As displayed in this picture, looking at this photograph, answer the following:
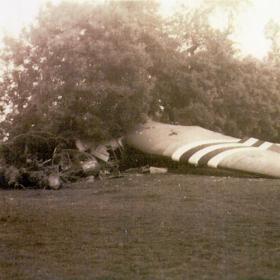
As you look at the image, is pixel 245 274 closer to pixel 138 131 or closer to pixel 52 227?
pixel 52 227

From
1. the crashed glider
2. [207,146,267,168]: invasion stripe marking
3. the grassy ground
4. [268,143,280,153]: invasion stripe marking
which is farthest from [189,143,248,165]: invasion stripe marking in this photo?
the grassy ground

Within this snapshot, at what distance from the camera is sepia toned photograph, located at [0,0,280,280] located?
424cm

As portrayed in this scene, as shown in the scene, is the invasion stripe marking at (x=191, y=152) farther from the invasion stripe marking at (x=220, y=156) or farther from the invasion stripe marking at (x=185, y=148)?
the invasion stripe marking at (x=220, y=156)

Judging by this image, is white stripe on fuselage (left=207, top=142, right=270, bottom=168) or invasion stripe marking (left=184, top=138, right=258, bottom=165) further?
invasion stripe marking (left=184, top=138, right=258, bottom=165)

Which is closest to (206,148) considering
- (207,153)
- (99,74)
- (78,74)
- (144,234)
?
(207,153)

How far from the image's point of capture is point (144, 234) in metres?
4.93

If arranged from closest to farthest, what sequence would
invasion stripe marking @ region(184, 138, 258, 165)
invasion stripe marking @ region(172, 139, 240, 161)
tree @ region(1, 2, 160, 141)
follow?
invasion stripe marking @ region(184, 138, 258, 165) < invasion stripe marking @ region(172, 139, 240, 161) < tree @ region(1, 2, 160, 141)

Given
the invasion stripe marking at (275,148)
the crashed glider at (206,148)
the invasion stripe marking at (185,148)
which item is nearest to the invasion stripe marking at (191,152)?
the crashed glider at (206,148)

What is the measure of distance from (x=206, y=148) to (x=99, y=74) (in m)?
3.05

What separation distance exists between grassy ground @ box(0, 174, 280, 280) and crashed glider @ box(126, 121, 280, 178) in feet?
8.10

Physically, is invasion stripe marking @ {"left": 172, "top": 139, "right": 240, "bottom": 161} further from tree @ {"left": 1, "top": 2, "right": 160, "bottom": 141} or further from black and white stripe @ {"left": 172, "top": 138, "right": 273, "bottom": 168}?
tree @ {"left": 1, "top": 2, "right": 160, "bottom": 141}

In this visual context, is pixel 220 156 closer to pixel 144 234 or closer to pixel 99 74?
pixel 99 74

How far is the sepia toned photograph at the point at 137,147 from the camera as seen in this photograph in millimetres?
4242

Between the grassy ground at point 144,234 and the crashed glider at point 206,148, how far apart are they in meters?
2.47
